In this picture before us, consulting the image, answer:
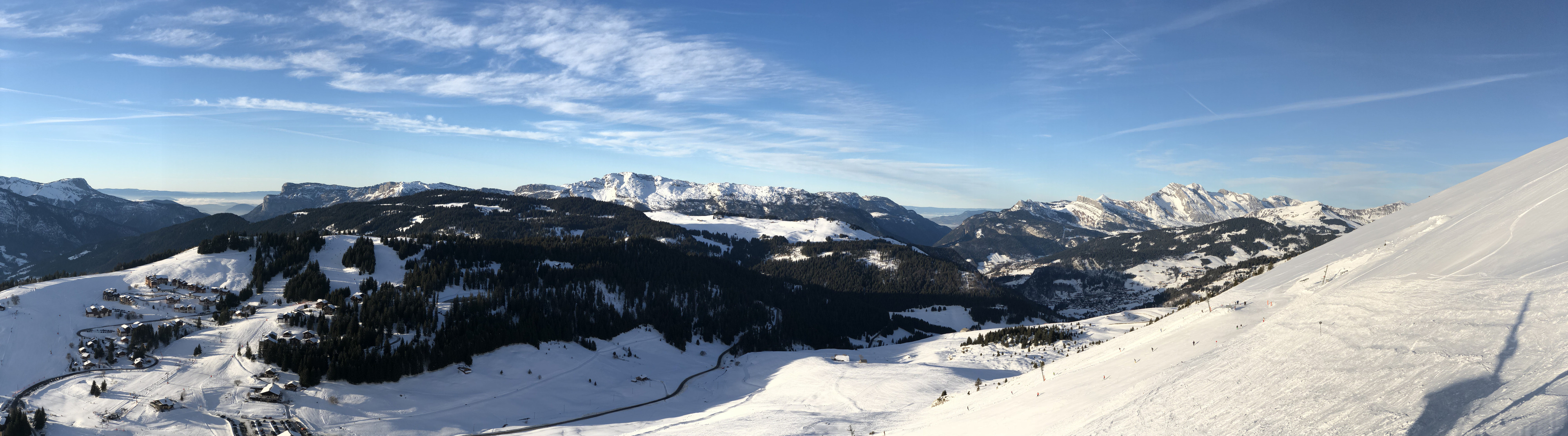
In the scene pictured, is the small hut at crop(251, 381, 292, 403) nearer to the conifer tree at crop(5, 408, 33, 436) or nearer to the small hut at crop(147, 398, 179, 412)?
the small hut at crop(147, 398, 179, 412)

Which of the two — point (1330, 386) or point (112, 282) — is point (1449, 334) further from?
point (112, 282)

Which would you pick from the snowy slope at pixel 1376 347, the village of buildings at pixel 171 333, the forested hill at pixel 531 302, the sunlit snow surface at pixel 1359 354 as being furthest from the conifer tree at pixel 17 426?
the snowy slope at pixel 1376 347

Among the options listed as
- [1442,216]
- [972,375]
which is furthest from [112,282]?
[1442,216]

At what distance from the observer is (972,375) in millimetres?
48094

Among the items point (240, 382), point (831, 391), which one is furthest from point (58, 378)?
point (831, 391)

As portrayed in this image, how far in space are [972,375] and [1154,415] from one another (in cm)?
4129

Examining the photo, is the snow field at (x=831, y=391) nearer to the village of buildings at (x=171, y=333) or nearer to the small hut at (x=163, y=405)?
the village of buildings at (x=171, y=333)

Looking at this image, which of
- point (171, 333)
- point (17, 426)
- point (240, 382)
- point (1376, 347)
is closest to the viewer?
point (1376, 347)

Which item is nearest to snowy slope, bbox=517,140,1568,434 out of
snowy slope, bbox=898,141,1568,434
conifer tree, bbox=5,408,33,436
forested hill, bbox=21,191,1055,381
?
snowy slope, bbox=898,141,1568,434

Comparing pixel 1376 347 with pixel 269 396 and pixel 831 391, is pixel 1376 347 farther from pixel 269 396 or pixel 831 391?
pixel 269 396

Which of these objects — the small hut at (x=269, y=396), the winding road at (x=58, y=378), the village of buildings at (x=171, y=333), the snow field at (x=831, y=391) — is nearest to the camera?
the snow field at (x=831, y=391)

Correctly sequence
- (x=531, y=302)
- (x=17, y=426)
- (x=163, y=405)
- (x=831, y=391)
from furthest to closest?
(x=531, y=302) < (x=831, y=391) < (x=163, y=405) < (x=17, y=426)

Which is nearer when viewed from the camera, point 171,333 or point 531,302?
point 171,333

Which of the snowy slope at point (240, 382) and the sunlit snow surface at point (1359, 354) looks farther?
the snowy slope at point (240, 382)
